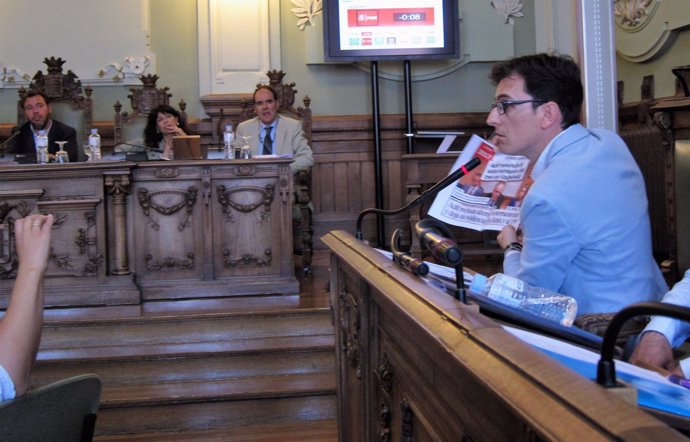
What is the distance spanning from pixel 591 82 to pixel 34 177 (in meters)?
2.78

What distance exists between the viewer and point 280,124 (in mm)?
5871

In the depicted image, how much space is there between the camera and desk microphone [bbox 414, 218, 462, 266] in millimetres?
1390

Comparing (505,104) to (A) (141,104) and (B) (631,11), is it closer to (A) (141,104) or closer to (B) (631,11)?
(B) (631,11)

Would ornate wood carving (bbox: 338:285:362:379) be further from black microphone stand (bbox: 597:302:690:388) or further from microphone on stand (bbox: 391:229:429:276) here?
black microphone stand (bbox: 597:302:690:388)

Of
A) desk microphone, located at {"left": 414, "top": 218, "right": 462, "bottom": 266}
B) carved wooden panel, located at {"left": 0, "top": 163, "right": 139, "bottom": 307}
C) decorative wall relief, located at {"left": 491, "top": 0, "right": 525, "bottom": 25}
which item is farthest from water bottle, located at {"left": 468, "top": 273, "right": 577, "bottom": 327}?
decorative wall relief, located at {"left": 491, "top": 0, "right": 525, "bottom": 25}

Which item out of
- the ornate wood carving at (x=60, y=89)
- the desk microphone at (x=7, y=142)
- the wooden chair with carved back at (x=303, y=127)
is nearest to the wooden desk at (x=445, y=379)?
the wooden chair with carved back at (x=303, y=127)

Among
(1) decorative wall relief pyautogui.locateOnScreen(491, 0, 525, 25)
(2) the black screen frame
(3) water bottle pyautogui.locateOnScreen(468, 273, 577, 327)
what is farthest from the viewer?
(1) decorative wall relief pyautogui.locateOnScreen(491, 0, 525, 25)

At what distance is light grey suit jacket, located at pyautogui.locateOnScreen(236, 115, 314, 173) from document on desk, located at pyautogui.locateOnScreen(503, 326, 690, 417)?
15.4ft

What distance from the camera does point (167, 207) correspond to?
4582 millimetres

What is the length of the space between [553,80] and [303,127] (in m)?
4.23

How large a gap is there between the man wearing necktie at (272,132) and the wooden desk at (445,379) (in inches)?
134

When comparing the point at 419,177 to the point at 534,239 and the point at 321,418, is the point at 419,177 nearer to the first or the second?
the point at 321,418

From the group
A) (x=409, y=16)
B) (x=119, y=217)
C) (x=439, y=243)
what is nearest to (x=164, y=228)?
(x=119, y=217)

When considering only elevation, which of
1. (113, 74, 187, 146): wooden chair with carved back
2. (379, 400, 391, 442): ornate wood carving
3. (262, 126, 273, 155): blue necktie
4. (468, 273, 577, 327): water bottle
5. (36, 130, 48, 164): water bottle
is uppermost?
(113, 74, 187, 146): wooden chair with carved back
